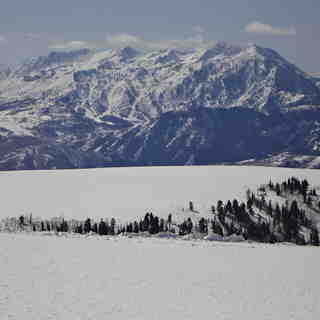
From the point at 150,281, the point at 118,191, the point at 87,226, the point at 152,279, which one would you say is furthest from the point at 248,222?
the point at 150,281

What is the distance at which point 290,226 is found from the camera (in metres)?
146

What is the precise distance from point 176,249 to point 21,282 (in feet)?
101

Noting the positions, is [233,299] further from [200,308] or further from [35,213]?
[35,213]

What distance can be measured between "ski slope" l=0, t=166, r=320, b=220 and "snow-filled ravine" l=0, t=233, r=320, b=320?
57.3 m

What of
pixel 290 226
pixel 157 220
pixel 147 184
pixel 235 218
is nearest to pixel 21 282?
pixel 157 220

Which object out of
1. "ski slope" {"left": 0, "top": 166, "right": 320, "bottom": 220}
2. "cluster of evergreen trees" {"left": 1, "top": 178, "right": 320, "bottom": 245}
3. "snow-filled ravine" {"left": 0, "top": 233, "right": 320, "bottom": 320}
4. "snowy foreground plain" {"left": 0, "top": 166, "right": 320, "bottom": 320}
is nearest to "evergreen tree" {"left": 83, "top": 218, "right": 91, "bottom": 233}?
"cluster of evergreen trees" {"left": 1, "top": 178, "right": 320, "bottom": 245}

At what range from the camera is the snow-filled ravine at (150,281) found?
41.4 metres

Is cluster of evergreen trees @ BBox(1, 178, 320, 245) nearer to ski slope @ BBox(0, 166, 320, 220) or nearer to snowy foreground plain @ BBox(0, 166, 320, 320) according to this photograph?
ski slope @ BBox(0, 166, 320, 220)

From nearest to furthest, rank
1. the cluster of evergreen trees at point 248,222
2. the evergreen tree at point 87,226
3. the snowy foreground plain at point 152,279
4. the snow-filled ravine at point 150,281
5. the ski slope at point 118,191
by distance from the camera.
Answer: the snow-filled ravine at point 150,281 < the snowy foreground plain at point 152,279 < the evergreen tree at point 87,226 < the cluster of evergreen trees at point 248,222 < the ski slope at point 118,191

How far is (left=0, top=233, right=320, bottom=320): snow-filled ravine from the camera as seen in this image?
41375mm

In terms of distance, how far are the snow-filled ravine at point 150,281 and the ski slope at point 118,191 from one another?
57.3m

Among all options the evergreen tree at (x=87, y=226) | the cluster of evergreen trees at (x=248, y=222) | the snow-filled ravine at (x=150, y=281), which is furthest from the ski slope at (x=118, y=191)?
the snow-filled ravine at (x=150, y=281)

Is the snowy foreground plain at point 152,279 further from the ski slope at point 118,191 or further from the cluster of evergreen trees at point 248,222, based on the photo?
the ski slope at point 118,191

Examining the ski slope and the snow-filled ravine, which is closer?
the snow-filled ravine
